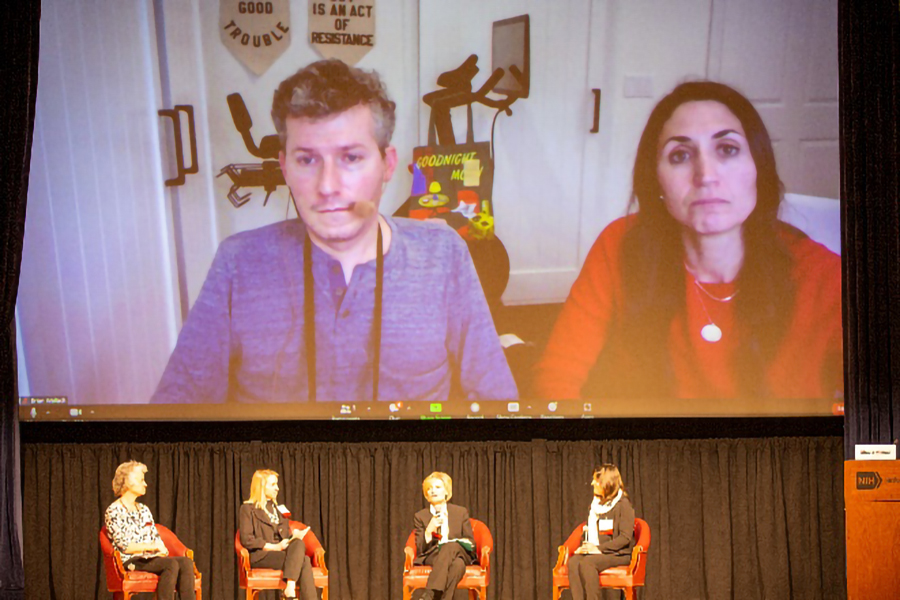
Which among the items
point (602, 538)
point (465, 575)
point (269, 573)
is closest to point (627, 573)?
point (602, 538)

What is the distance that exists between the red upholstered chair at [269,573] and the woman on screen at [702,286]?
64.5 inches

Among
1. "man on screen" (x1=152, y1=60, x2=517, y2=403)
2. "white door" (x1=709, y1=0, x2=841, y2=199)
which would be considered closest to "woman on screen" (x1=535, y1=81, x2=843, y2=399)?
"white door" (x1=709, y1=0, x2=841, y2=199)

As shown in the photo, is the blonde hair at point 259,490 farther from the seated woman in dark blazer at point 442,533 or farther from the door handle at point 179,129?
the door handle at point 179,129

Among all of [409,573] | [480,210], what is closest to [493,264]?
[480,210]

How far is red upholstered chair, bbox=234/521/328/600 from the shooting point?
5949 mm

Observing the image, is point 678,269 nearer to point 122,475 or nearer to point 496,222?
point 496,222

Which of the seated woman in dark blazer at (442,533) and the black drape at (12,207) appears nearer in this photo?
the seated woman in dark blazer at (442,533)

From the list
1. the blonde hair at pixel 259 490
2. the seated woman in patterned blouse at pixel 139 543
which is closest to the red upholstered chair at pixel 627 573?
the blonde hair at pixel 259 490

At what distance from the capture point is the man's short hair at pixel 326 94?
21.9 feet

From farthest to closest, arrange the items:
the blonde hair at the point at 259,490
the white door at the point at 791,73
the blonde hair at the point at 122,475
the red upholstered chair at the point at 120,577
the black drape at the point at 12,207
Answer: the black drape at the point at 12,207 < the white door at the point at 791,73 < the blonde hair at the point at 259,490 < the blonde hair at the point at 122,475 < the red upholstered chair at the point at 120,577

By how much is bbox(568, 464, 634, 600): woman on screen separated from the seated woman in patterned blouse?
2.08 metres

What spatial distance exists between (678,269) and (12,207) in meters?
4.04

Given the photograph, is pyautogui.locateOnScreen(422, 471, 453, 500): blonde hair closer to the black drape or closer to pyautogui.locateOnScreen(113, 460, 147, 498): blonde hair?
pyautogui.locateOnScreen(113, 460, 147, 498): blonde hair

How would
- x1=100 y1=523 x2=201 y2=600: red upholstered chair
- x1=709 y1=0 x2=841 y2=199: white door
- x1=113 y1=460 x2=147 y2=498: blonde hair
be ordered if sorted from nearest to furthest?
x1=100 y1=523 x2=201 y2=600: red upholstered chair < x1=113 y1=460 x2=147 y2=498: blonde hair < x1=709 y1=0 x2=841 y2=199: white door
